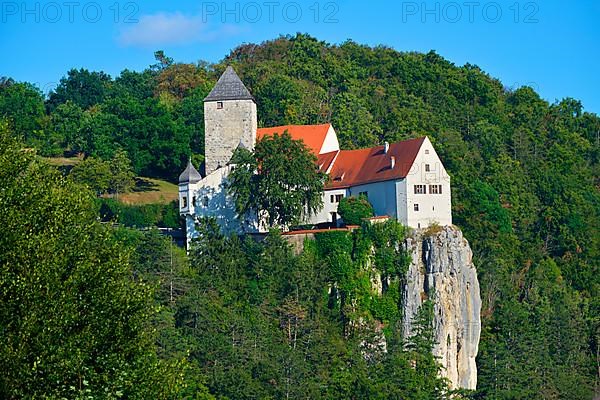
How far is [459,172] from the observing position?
79.6m

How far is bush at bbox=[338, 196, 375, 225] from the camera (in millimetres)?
61059

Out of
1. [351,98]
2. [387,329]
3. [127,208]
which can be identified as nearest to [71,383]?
[387,329]

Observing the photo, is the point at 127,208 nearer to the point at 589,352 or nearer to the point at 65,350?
the point at 589,352

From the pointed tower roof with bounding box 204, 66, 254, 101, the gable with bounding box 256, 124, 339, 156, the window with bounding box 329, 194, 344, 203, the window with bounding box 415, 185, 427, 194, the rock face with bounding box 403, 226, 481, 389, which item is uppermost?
the pointed tower roof with bounding box 204, 66, 254, 101

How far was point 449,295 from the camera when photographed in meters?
63.0

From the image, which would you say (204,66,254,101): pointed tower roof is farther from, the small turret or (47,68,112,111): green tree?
(47,68,112,111): green tree

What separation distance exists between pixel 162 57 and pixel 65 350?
80.2 metres

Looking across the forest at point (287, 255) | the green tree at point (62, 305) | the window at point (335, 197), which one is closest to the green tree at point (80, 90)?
the forest at point (287, 255)

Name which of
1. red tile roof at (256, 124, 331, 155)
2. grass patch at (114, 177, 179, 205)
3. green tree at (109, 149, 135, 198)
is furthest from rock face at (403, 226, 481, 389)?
green tree at (109, 149, 135, 198)

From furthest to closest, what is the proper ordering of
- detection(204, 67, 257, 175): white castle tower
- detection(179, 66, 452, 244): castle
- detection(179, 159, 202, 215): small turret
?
detection(204, 67, 257, 175): white castle tower → detection(179, 159, 202, 215): small turret → detection(179, 66, 452, 244): castle

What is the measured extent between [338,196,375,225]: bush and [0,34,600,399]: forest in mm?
1487

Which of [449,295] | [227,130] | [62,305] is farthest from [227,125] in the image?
[62,305]

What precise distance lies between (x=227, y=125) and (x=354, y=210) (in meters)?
9.27

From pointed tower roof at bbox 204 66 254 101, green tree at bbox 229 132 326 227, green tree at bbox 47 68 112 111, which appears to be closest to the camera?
green tree at bbox 229 132 326 227
